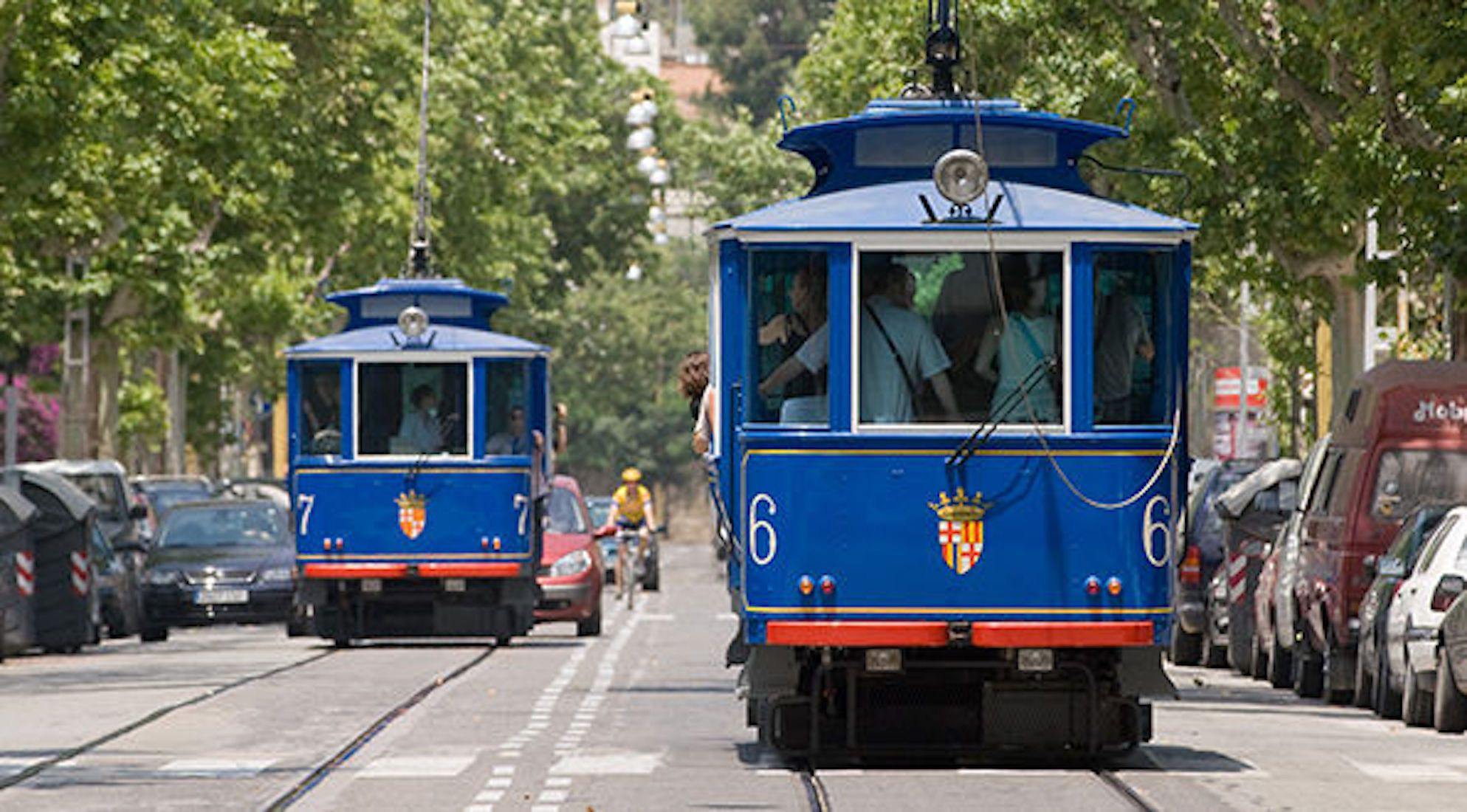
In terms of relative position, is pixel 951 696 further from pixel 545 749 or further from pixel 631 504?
pixel 631 504

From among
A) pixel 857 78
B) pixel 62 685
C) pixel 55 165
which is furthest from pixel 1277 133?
pixel 857 78

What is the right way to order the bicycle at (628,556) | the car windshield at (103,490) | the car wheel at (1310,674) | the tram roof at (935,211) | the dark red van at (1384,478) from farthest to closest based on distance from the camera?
the bicycle at (628,556) → the car windshield at (103,490) → the car wheel at (1310,674) → the dark red van at (1384,478) → the tram roof at (935,211)

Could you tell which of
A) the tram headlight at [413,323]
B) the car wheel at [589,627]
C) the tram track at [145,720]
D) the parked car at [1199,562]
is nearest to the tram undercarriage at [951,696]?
the tram track at [145,720]

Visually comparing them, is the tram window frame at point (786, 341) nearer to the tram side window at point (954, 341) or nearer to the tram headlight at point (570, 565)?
the tram side window at point (954, 341)

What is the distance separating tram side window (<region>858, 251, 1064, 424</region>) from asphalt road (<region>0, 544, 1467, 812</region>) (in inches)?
66.4

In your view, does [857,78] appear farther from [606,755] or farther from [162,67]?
[606,755]

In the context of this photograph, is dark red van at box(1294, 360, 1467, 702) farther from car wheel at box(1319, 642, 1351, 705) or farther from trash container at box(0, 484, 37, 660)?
trash container at box(0, 484, 37, 660)

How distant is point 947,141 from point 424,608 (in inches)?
637

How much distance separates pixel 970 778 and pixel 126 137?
91.9 feet

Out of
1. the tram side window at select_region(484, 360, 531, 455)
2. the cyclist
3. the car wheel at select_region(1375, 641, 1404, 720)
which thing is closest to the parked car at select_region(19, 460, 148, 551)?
the cyclist

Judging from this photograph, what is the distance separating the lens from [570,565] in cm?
3722

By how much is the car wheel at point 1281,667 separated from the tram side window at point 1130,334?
11.6 metres

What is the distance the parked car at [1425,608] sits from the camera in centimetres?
2330

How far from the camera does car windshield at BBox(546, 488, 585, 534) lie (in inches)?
1531
